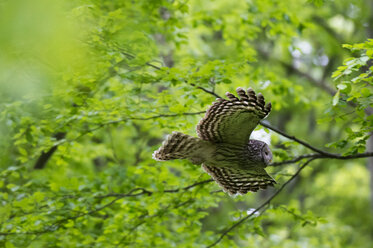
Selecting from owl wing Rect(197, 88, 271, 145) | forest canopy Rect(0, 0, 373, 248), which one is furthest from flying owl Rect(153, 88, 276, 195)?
forest canopy Rect(0, 0, 373, 248)

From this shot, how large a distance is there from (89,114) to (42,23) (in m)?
3.23

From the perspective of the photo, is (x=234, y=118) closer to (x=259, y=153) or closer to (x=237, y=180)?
(x=259, y=153)

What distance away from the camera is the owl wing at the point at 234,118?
2.33 meters

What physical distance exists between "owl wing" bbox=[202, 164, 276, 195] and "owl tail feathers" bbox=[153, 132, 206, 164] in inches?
16.9

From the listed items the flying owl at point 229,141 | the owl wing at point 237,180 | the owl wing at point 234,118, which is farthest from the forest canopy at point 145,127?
the owl wing at point 234,118

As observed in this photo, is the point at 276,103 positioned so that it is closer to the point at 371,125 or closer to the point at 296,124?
the point at 371,125

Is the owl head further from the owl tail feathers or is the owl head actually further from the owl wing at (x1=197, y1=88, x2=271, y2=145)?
the owl tail feathers

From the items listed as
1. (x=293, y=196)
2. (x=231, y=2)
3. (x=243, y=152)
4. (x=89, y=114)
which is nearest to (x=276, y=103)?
(x=89, y=114)

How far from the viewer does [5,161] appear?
17.5 ft

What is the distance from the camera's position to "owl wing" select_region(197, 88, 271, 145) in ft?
7.64

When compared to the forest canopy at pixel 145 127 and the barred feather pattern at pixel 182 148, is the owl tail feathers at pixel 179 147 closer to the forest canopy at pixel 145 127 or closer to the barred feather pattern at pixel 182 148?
the barred feather pattern at pixel 182 148

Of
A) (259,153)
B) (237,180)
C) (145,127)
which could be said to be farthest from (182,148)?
(145,127)

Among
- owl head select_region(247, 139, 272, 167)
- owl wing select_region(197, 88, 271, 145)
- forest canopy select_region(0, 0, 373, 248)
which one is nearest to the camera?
owl wing select_region(197, 88, 271, 145)

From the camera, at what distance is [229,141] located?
263cm
